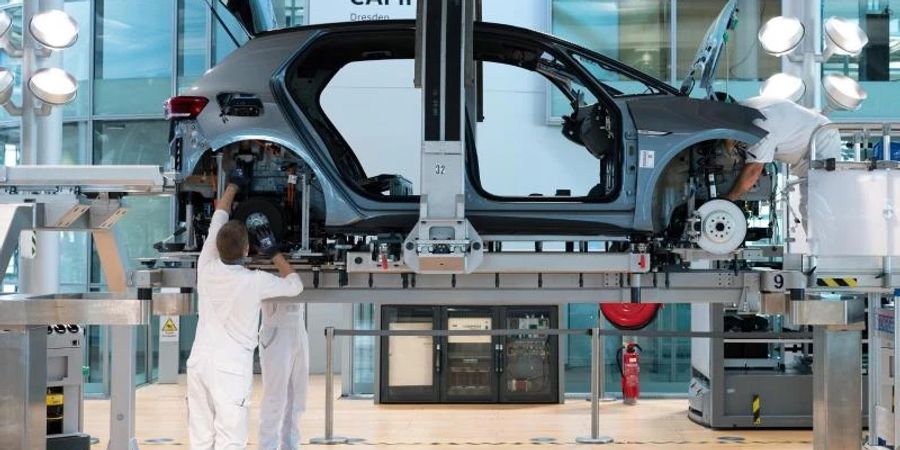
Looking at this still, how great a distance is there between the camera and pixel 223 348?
16.6 ft

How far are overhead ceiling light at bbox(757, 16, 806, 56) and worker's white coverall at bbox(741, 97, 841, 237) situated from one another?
1.69 meters

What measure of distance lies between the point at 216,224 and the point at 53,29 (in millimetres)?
2901

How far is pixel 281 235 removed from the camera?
5.04m

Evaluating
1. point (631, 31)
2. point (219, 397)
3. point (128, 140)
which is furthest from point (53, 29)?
point (631, 31)

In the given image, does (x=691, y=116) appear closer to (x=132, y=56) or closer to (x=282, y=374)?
(x=282, y=374)

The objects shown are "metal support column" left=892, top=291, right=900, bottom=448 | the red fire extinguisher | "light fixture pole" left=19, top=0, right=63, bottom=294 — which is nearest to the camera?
"metal support column" left=892, top=291, right=900, bottom=448

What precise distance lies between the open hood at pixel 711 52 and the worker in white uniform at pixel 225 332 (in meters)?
2.46

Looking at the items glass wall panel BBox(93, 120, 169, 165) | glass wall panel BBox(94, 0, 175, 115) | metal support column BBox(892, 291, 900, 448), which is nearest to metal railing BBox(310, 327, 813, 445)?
metal support column BBox(892, 291, 900, 448)

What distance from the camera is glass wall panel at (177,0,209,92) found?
1191cm

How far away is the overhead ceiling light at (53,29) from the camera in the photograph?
6.81m

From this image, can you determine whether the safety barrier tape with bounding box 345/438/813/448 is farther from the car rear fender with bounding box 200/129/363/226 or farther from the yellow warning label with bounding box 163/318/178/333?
the yellow warning label with bounding box 163/318/178/333

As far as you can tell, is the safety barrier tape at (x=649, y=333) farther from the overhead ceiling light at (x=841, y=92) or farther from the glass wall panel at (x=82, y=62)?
the glass wall panel at (x=82, y=62)

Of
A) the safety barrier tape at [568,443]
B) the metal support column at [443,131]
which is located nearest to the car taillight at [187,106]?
the metal support column at [443,131]

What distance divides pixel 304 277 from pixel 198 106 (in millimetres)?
1073
